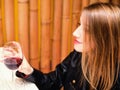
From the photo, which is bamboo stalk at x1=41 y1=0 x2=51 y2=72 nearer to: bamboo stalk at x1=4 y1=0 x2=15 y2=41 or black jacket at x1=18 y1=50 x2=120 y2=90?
bamboo stalk at x1=4 y1=0 x2=15 y2=41

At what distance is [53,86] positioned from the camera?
1.44 meters

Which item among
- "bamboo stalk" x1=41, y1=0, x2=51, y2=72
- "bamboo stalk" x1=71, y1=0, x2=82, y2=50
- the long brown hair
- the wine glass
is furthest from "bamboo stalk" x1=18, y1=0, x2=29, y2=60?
the long brown hair

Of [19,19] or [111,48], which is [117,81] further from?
[19,19]

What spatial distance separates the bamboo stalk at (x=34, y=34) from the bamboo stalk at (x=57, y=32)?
6.2 inches

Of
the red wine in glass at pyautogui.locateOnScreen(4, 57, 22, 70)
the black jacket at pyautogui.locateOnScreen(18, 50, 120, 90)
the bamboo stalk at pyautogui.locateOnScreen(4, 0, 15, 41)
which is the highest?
the bamboo stalk at pyautogui.locateOnScreen(4, 0, 15, 41)

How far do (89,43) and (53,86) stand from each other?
13.8 inches

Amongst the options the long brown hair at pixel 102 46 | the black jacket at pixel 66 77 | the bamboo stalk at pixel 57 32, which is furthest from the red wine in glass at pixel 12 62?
the bamboo stalk at pixel 57 32

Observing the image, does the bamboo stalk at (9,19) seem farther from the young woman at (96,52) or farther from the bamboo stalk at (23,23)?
the young woman at (96,52)

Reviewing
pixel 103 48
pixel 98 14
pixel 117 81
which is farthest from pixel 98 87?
pixel 98 14

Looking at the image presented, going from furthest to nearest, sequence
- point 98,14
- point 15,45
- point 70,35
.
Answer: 1. point 70,35
2. point 15,45
3. point 98,14

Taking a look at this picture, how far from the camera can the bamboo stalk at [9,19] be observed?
6.06 feet

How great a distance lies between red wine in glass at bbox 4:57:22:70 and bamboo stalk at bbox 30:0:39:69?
0.81m

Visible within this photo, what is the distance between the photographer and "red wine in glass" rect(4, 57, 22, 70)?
113cm

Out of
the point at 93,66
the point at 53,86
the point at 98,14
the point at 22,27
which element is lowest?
the point at 53,86
